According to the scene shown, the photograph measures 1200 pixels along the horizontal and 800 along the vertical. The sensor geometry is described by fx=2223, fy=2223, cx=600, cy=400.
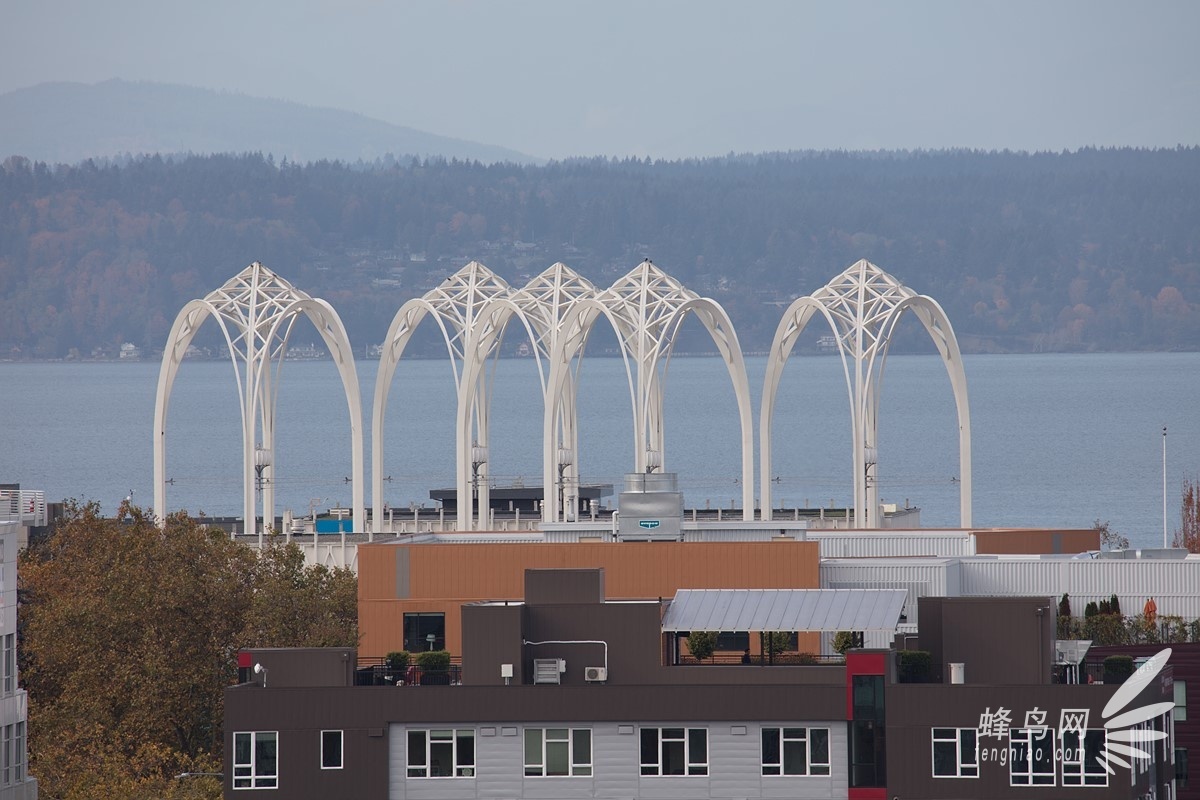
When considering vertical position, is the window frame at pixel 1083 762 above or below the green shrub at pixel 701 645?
below

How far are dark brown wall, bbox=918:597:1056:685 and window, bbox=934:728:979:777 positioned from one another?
2119 millimetres

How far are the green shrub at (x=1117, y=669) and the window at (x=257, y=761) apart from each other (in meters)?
13.9

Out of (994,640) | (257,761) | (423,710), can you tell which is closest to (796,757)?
(994,640)

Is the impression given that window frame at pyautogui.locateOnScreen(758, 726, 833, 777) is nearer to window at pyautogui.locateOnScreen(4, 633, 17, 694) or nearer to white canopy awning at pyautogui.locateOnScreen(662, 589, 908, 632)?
white canopy awning at pyautogui.locateOnScreen(662, 589, 908, 632)

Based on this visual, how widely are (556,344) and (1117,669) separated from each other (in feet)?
117

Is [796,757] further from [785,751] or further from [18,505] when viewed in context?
[18,505]

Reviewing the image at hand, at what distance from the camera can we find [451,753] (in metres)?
36.4

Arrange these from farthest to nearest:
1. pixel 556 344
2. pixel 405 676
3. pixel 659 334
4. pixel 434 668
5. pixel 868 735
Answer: pixel 556 344, pixel 659 334, pixel 405 676, pixel 434 668, pixel 868 735

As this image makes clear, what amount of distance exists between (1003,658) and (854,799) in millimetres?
3727

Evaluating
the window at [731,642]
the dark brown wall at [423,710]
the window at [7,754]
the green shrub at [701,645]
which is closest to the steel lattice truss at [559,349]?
the window at [731,642]

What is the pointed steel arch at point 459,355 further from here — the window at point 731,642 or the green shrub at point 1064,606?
the window at point 731,642

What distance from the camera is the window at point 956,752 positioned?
35.0 meters

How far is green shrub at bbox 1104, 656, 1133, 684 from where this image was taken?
122 ft

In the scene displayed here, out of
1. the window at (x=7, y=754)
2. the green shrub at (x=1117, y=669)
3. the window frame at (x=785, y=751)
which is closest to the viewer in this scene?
the window frame at (x=785, y=751)
